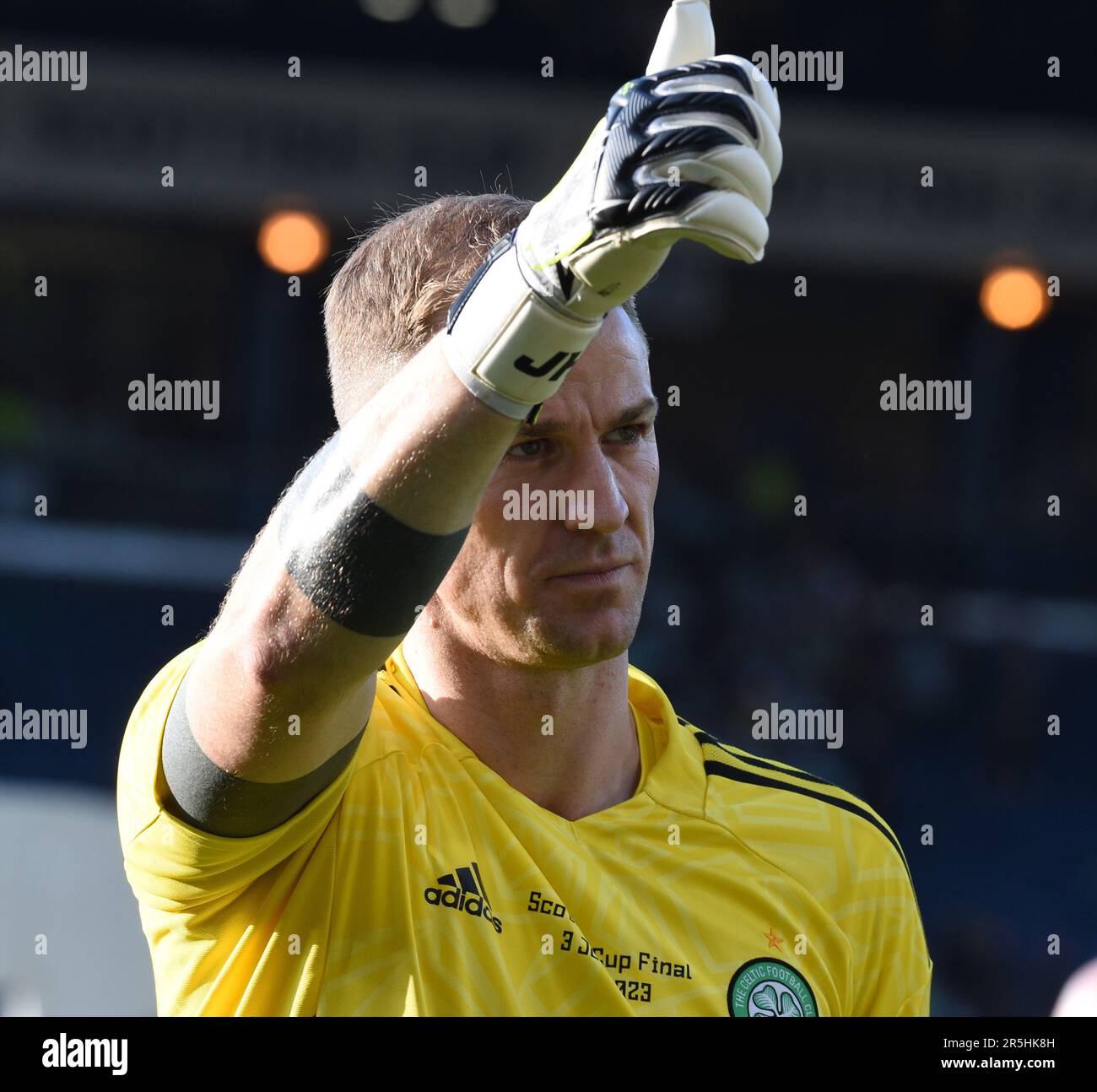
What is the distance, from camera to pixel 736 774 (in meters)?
2.35

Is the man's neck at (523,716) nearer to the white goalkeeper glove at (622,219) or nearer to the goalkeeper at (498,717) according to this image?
the goalkeeper at (498,717)

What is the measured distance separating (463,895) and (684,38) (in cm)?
106

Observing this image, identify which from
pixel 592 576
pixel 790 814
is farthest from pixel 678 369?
pixel 592 576

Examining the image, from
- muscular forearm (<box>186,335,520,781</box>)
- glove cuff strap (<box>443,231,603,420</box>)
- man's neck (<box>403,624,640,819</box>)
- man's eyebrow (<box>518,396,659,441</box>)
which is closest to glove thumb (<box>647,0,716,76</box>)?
glove cuff strap (<box>443,231,603,420</box>)

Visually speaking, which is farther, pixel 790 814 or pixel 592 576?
pixel 790 814

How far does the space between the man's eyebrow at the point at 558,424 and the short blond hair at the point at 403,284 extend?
185 millimetres

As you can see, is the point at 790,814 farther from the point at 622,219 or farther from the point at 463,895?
the point at 622,219

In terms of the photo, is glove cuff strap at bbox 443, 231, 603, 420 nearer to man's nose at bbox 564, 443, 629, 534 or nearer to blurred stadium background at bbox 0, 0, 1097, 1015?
man's nose at bbox 564, 443, 629, 534

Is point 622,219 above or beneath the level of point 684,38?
beneath

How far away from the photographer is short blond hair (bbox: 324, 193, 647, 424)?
78.2 inches

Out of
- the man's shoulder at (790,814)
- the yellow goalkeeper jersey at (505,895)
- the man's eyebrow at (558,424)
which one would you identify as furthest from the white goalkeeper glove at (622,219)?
the man's shoulder at (790,814)

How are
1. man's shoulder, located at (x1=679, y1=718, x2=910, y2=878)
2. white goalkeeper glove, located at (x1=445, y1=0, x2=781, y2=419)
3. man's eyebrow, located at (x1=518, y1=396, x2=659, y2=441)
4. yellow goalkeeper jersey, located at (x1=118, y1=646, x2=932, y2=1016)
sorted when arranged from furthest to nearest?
man's shoulder, located at (x1=679, y1=718, x2=910, y2=878)
man's eyebrow, located at (x1=518, y1=396, x2=659, y2=441)
yellow goalkeeper jersey, located at (x1=118, y1=646, x2=932, y2=1016)
white goalkeeper glove, located at (x1=445, y1=0, x2=781, y2=419)

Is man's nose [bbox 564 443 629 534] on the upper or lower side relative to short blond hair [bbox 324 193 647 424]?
lower

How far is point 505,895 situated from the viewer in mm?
Result: 1893
